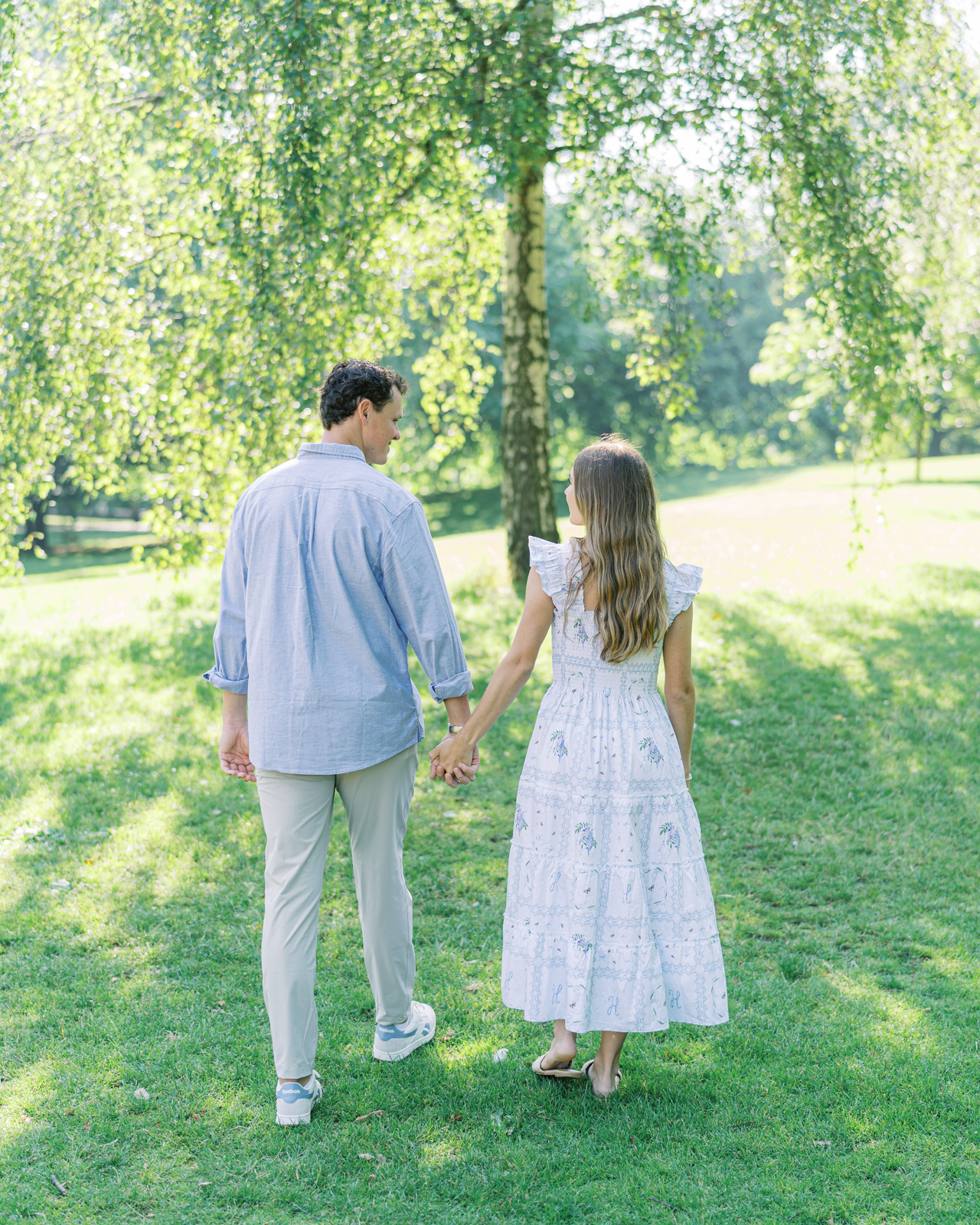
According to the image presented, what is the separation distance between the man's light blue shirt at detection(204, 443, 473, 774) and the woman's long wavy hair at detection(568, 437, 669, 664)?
459mm

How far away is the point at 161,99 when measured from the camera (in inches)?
344

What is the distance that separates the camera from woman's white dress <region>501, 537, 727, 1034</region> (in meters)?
3.36

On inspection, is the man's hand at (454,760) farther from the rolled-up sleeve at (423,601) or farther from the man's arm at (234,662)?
the man's arm at (234,662)

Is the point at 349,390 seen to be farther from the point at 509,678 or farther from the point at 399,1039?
the point at 399,1039

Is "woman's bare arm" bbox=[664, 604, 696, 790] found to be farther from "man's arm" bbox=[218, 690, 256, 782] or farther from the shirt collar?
"man's arm" bbox=[218, 690, 256, 782]

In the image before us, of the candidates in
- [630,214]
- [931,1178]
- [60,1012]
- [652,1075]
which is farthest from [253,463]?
[931,1178]

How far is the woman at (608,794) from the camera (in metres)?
3.34

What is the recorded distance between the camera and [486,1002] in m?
4.33

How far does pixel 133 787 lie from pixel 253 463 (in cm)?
267

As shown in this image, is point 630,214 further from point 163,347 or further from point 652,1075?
point 652,1075

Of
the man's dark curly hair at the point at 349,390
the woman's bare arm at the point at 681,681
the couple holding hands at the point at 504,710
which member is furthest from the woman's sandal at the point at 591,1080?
the man's dark curly hair at the point at 349,390

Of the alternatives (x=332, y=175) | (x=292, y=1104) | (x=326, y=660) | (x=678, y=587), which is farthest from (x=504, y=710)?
(x=332, y=175)

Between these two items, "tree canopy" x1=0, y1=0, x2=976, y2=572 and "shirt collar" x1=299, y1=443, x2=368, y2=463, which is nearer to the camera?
"shirt collar" x1=299, y1=443, x2=368, y2=463

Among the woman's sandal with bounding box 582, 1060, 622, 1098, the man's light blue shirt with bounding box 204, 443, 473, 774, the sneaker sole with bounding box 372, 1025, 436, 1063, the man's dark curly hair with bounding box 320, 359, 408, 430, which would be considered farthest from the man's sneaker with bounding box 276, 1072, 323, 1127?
the man's dark curly hair with bounding box 320, 359, 408, 430
